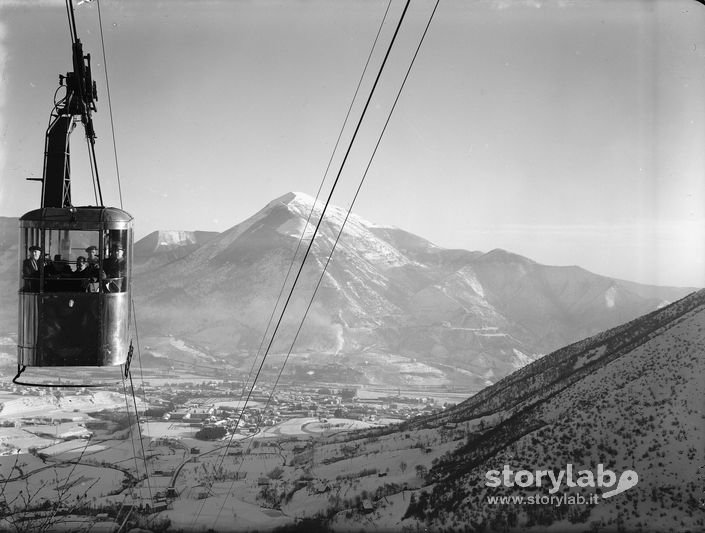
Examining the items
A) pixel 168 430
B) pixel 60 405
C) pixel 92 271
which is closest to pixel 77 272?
pixel 92 271

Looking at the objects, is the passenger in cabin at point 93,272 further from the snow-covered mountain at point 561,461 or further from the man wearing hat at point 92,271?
the snow-covered mountain at point 561,461

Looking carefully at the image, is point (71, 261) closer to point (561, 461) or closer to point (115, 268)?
point (115, 268)

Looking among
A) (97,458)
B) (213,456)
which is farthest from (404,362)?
(97,458)

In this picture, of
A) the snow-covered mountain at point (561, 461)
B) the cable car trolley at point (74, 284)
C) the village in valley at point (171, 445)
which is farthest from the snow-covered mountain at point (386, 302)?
the cable car trolley at point (74, 284)

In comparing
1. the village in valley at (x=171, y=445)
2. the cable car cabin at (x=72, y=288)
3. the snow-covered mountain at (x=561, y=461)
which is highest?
the cable car cabin at (x=72, y=288)

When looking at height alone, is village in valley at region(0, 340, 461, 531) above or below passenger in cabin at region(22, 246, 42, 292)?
below

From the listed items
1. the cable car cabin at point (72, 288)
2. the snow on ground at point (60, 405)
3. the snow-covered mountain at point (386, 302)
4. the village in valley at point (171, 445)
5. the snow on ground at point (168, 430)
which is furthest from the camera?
the snow-covered mountain at point (386, 302)

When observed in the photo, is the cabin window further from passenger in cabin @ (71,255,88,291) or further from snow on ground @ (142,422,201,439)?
snow on ground @ (142,422,201,439)

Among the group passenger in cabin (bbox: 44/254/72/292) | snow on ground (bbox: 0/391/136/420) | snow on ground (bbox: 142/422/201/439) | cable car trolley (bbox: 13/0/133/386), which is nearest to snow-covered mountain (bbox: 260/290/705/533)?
snow on ground (bbox: 142/422/201/439)

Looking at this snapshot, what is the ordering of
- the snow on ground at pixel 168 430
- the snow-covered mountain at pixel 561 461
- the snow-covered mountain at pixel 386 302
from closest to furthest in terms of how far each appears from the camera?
1. the snow-covered mountain at pixel 561 461
2. the snow on ground at pixel 168 430
3. the snow-covered mountain at pixel 386 302
